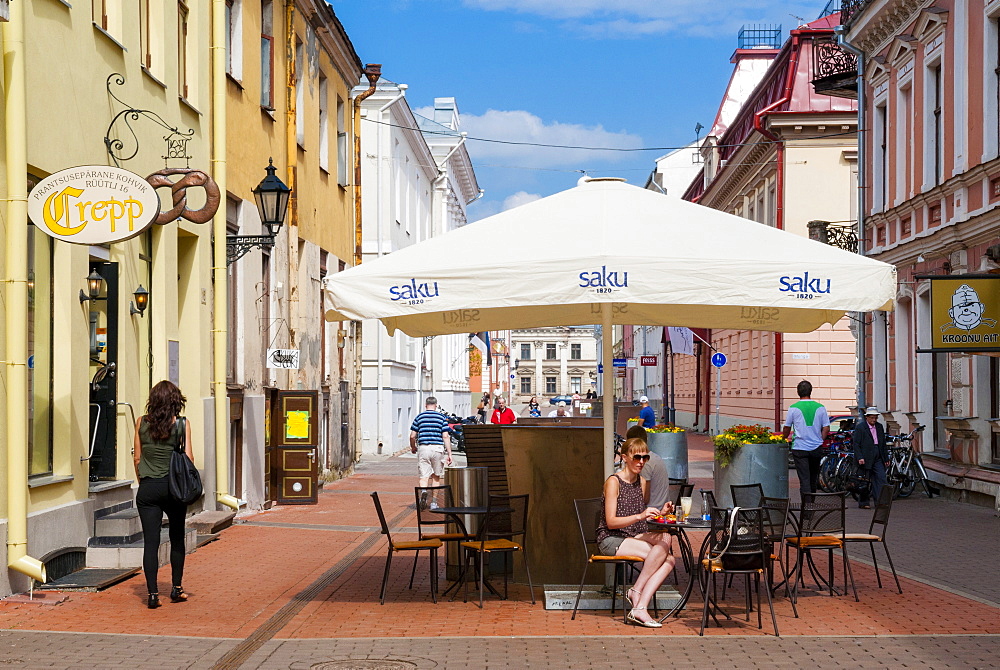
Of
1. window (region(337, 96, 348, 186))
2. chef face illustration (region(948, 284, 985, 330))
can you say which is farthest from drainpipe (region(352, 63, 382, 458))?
chef face illustration (region(948, 284, 985, 330))

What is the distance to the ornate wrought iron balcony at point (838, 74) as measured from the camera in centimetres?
2642

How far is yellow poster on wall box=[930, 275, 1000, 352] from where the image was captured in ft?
54.0

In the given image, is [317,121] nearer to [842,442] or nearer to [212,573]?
[842,442]

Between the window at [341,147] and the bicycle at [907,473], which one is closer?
the bicycle at [907,473]

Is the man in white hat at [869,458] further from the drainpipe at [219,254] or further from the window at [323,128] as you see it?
the window at [323,128]

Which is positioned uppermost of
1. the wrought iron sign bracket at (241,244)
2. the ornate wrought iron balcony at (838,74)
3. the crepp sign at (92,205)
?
the ornate wrought iron balcony at (838,74)

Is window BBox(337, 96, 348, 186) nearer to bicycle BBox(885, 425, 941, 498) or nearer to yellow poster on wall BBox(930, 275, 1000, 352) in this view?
bicycle BBox(885, 425, 941, 498)

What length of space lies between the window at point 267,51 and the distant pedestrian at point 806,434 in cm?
867

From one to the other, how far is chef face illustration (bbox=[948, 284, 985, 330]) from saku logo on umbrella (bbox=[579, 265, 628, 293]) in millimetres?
9460

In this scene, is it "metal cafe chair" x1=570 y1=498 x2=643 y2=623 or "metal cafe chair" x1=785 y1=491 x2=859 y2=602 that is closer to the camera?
"metal cafe chair" x1=570 y1=498 x2=643 y2=623

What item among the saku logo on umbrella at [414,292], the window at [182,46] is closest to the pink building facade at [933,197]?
the window at [182,46]

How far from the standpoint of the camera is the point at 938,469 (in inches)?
798

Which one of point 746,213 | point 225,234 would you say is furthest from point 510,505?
point 746,213

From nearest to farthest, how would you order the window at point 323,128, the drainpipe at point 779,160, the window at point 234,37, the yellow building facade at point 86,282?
the yellow building facade at point 86,282 → the window at point 234,37 → the window at point 323,128 → the drainpipe at point 779,160
